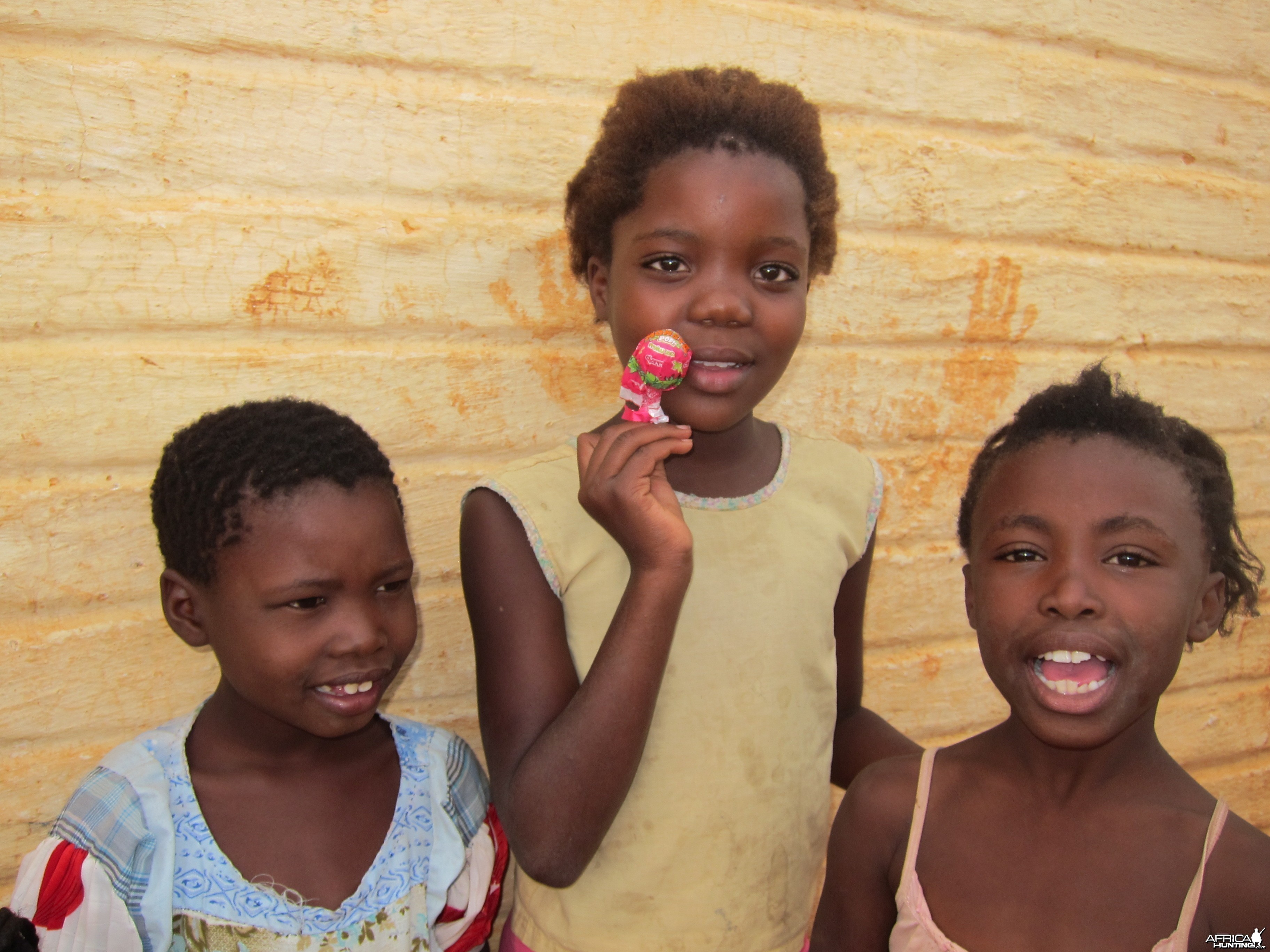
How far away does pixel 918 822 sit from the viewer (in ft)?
5.09

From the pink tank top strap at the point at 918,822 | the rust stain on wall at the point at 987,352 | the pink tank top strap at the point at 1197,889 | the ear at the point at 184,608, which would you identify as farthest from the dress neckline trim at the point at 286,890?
the rust stain on wall at the point at 987,352

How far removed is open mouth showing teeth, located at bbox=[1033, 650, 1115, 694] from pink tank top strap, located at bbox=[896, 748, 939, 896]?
8.4 inches

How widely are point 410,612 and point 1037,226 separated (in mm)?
2073

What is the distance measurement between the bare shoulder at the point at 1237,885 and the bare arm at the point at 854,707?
2.05 feet

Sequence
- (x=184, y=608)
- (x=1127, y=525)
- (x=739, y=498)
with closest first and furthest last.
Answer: (x=1127, y=525), (x=184, y=608), (x=739, y=498)

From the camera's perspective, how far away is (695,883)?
5.56ft

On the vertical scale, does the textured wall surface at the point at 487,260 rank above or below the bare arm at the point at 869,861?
above

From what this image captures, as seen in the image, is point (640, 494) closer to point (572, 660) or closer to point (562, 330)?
point (572, 660)

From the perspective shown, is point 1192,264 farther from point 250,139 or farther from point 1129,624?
point 250,139

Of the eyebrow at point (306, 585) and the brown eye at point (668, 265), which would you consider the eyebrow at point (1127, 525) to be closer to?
the brown eye at point (668, 265)

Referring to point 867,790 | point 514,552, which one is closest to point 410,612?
point 514,552

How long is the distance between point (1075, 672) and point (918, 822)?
1.10ft

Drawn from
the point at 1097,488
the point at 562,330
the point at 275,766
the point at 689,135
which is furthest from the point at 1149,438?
the point at 275,766

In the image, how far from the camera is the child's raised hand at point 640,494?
1.53 m
